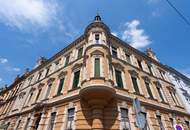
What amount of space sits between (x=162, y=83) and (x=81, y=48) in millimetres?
11652

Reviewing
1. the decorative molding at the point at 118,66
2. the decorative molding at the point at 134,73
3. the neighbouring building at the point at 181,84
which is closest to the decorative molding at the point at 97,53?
the decorative molding at the point at 118,66

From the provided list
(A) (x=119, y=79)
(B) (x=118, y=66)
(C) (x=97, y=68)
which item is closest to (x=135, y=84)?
(A) (x=119, y=79)

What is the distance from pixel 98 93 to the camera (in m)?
10.5

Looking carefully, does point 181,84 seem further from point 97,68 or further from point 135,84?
point 97,68

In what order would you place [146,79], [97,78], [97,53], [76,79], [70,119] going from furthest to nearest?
[146,79]
[76,79]
[97,53]
[70,119]
[97,78]

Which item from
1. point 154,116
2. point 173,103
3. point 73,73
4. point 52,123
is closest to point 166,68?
point 173,103

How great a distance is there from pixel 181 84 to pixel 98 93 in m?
20.2

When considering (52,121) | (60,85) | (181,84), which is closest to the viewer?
(52,121)

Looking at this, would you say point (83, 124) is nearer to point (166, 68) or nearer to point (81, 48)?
point (81, 48)

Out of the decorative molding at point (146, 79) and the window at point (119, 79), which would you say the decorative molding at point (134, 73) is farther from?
the window at point (119, 79)

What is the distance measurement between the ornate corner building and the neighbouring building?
1.35m

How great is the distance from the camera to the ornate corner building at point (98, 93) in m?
10.6

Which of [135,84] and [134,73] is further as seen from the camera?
[134,73]

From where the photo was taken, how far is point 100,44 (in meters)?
13.5
